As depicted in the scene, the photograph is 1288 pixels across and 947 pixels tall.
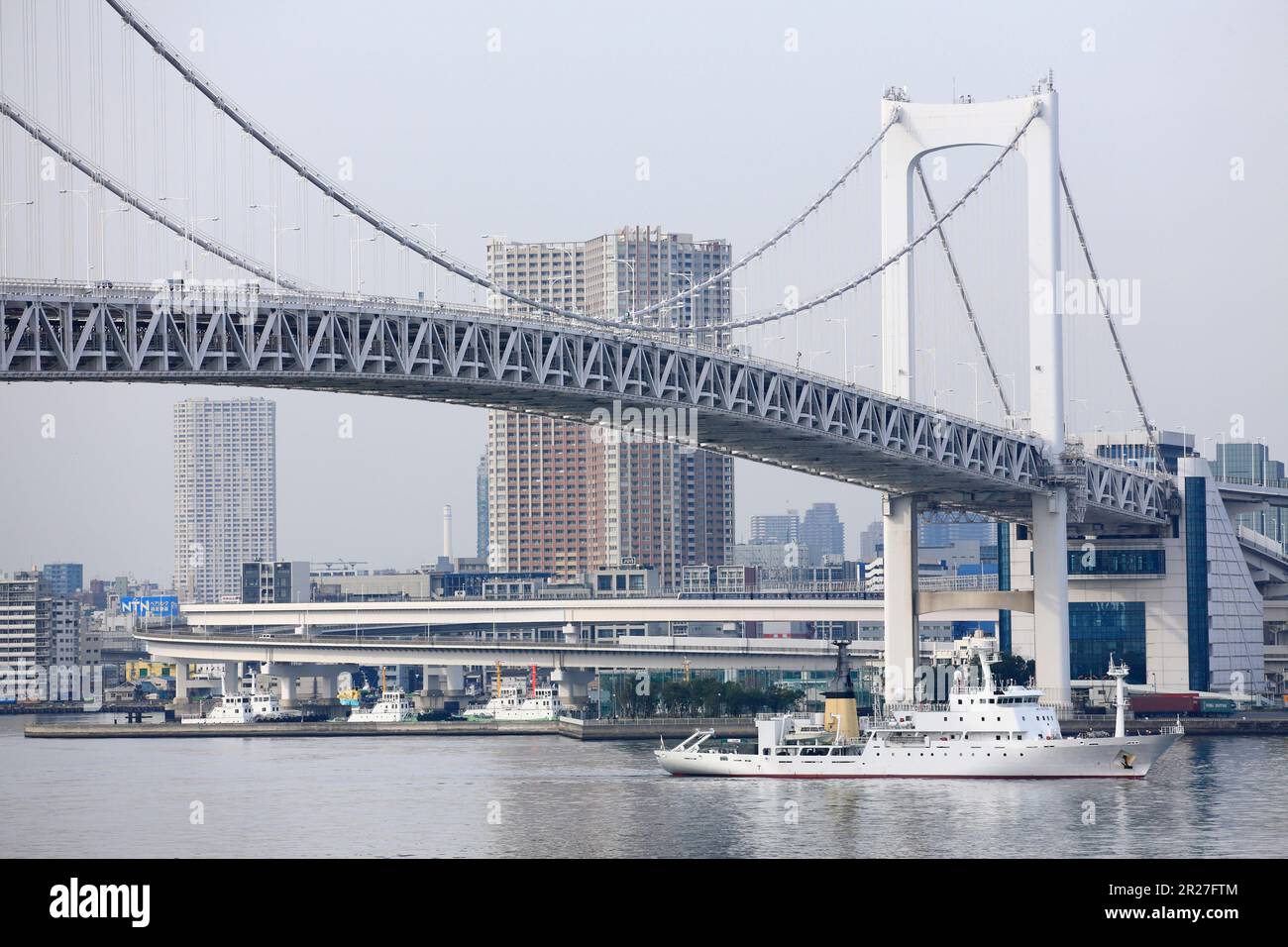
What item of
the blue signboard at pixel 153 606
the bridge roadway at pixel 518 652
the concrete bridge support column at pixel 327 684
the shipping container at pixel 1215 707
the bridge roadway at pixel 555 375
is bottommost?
the concrete bridge support column at pixel 327 684

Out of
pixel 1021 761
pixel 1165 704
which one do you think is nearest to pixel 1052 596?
pixel 1165 704

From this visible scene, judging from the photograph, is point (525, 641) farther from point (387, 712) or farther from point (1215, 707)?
point (1215, 707)

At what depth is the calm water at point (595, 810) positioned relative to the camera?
3741 cm

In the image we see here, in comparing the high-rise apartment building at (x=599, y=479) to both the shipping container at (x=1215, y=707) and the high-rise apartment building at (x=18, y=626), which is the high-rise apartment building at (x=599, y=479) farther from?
the shipping container at (x=1215, y=707)

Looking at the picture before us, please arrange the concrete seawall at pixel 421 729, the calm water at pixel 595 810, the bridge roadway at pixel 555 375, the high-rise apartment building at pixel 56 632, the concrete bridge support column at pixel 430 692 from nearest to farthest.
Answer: the calm water at pixel 595 810, the bridge roadway at pixel 555 375, the concrete seawall at pixel 421 729, the concrete bridge support column at pixel 430 692, the high-rise apartment building at pixel 56 632

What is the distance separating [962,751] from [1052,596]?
1630 centimetres

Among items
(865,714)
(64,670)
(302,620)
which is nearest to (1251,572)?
(865,714)

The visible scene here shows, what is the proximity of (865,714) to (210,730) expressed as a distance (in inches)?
1024

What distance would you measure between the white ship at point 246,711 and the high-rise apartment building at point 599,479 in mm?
75808

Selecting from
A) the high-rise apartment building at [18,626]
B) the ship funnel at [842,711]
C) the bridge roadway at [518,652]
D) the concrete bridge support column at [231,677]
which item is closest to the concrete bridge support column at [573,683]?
the bridge roadway at [518,652]

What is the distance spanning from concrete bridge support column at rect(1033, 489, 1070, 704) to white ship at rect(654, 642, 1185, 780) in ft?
40.1

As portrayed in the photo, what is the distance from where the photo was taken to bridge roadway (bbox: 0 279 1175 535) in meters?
42.6

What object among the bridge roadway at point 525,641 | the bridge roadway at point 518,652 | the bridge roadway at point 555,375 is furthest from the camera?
the bridge roadway at point 525,641

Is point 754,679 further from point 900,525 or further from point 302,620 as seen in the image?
point 302,620
